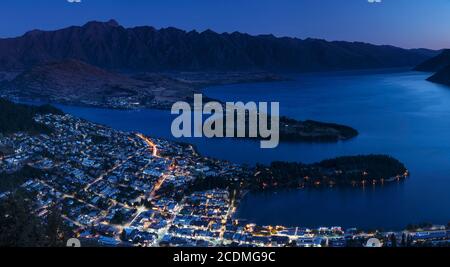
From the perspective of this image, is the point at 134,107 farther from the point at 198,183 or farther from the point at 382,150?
the point at 198,183

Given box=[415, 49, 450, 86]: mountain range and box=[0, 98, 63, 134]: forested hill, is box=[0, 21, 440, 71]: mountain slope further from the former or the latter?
box=[0, 98, 63, 134]: forested hill

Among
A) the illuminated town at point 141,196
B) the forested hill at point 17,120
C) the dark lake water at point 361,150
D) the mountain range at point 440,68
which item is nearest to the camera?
the illuminated town at point 141,196

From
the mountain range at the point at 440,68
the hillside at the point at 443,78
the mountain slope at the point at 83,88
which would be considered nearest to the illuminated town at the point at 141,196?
the mountain slope at the point at 83,88

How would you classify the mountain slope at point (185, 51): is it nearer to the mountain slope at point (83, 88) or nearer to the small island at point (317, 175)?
the mountain slope at point (83, 88)

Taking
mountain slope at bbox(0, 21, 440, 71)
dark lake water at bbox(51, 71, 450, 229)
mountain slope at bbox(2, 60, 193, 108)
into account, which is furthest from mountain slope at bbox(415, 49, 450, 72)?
mountain slope at bbox(2, 60, 193, 108)
